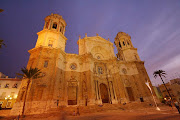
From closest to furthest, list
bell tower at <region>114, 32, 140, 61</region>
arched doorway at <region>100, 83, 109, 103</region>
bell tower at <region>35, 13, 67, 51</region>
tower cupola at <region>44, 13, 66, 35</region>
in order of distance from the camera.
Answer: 1. bell tower at <region>35, 13, 67, 51</region>
2. arched doorway at <region>100, 83, 109, 103</region>
3. tower cupola at <region>44, 13, 66, 35</region>
4. bell tower at <region>114, 32, 140, 61</region>

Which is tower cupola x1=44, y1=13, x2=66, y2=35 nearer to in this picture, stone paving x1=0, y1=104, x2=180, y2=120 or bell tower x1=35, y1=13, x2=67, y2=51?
bell tower x1=35, y1=13, x2=67, y2=51

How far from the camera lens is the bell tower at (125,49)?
34.4 m

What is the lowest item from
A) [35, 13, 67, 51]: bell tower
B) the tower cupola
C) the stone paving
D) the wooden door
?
the stone paving

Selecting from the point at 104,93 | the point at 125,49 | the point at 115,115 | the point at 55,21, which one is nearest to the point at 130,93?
the point at 104,93

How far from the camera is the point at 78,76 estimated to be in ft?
81.9

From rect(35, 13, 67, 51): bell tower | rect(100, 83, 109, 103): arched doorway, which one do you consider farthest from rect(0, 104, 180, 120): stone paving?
rect(35, 13, 67, 51): bell tower

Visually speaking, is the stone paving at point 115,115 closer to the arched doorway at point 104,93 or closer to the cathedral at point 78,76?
the cathedral at point 78,76

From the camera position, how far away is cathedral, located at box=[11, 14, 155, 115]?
17.7 meters

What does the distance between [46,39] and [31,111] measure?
17263 mm

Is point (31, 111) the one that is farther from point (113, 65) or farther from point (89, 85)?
point (113, 65)

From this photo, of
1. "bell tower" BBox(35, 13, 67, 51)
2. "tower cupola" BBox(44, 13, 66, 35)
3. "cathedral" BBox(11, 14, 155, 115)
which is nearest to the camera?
"cathedral" BBox(11, 14, 155, 115)

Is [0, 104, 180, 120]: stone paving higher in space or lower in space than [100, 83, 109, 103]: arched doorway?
lower

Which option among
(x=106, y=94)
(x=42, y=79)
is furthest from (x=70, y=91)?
(x=106, y=94)

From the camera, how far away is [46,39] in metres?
25.0
